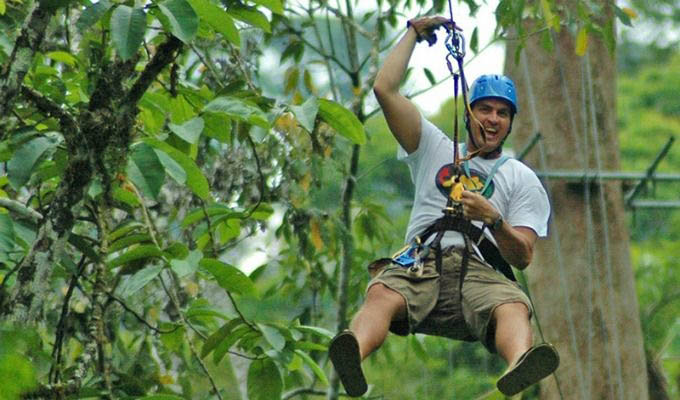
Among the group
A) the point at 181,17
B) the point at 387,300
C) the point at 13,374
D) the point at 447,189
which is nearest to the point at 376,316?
the point at 387,300

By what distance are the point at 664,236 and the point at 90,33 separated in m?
13.5

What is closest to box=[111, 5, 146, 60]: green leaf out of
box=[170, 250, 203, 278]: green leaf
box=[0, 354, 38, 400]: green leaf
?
box=[170, 250, 203, 278]: green leaf

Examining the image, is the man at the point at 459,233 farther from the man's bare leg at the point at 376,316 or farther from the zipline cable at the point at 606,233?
the zipline cable at the point at 606,233

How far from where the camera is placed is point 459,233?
5293 mm

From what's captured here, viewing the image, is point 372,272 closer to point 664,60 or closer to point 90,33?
point 90,33

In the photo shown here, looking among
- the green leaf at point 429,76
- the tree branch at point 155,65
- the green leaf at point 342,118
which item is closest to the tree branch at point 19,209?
the tree branch at point 155,65

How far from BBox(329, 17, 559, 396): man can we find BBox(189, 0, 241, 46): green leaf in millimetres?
934

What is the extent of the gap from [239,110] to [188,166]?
263 mm

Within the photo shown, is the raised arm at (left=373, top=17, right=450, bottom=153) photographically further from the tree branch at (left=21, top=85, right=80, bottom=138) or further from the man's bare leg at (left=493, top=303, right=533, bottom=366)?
the tree branch at (left=21, top=85, right=80, bottom=138)

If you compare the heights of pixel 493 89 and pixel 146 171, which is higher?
pixel 493 89

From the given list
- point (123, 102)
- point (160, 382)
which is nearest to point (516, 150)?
point (160, 382)

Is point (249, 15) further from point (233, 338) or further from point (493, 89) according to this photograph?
point (233, 338)

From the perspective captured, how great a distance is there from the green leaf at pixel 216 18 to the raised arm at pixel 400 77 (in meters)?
0.90

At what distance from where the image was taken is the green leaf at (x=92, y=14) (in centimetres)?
428
